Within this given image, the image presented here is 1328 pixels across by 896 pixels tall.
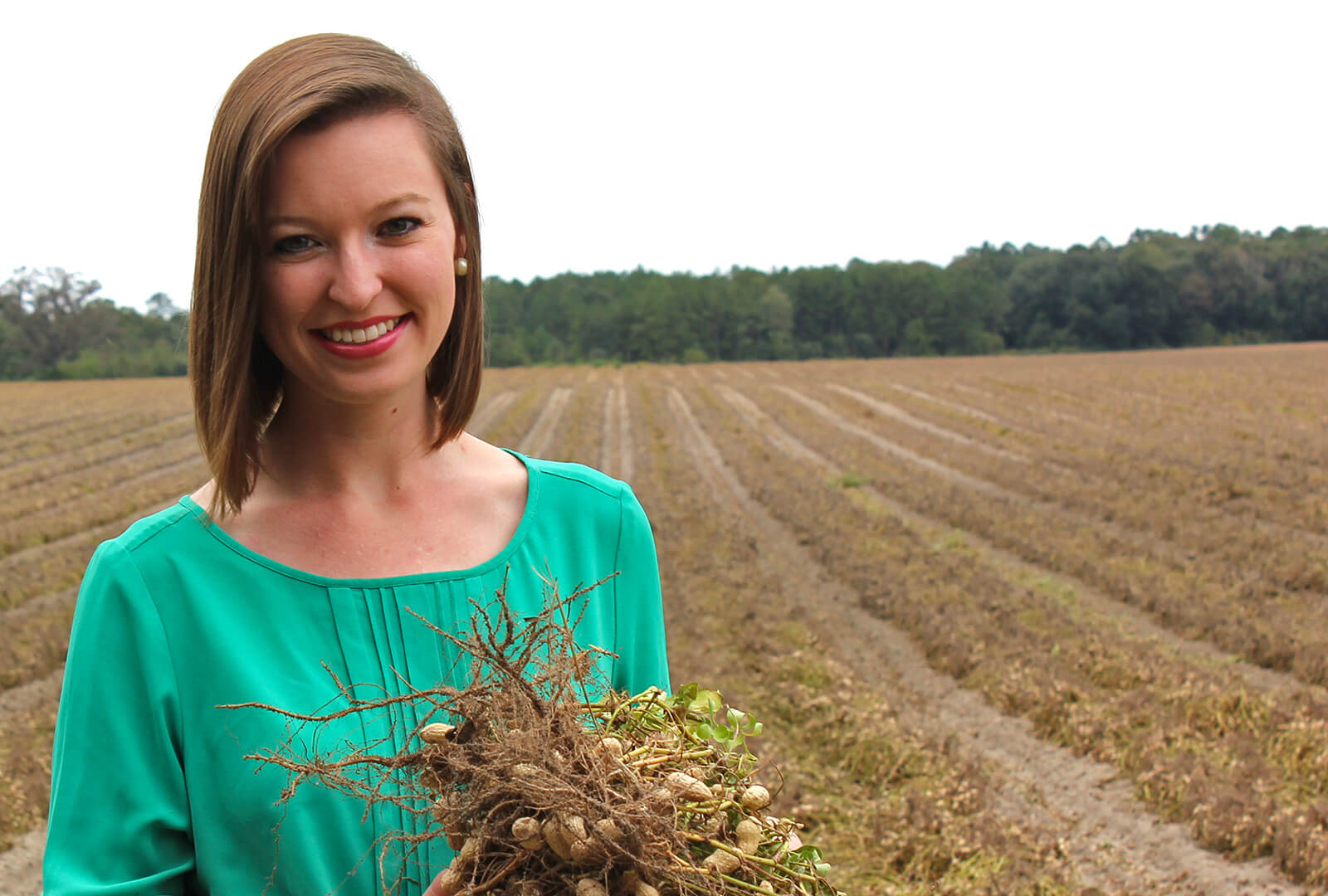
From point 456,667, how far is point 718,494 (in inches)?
561

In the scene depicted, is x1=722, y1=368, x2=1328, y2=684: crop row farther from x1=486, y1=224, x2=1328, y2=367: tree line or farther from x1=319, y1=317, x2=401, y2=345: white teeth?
x1=486, y1=224, x2=1328, y2=367: tree line

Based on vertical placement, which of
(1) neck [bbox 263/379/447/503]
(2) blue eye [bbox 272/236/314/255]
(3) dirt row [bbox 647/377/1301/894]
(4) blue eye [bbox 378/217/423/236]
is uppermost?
(4) blue eye [bbox 378/217/423/236]


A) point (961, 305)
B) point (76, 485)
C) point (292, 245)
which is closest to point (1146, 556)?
point (292, 245)

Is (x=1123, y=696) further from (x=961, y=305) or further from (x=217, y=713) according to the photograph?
(x=961, y=305)

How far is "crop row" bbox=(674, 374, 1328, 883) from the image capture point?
543cm

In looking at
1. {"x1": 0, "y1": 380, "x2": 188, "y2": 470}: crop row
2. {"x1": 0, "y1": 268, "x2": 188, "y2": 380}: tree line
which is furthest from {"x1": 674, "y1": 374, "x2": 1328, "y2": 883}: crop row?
{"x1": 0, "y1": 268, "x2": 188, "y2": 380}: tree line

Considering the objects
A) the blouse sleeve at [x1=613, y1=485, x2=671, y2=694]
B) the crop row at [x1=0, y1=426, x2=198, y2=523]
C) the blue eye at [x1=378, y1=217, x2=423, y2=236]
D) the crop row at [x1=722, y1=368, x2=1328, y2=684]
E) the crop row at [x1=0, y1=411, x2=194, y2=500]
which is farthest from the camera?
the crop row at [x1=0, y1=411, x2=194, y2=500]

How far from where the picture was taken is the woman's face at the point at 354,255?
4.84ft

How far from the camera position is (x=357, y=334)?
1.55 metres

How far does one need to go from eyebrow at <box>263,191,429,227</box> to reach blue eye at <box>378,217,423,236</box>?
3cm

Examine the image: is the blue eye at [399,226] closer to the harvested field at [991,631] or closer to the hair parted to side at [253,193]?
the hair parted to side at [253,193]

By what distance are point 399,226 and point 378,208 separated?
55 mm

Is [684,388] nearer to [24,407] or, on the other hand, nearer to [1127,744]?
[24,407]

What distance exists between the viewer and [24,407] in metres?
33.6
